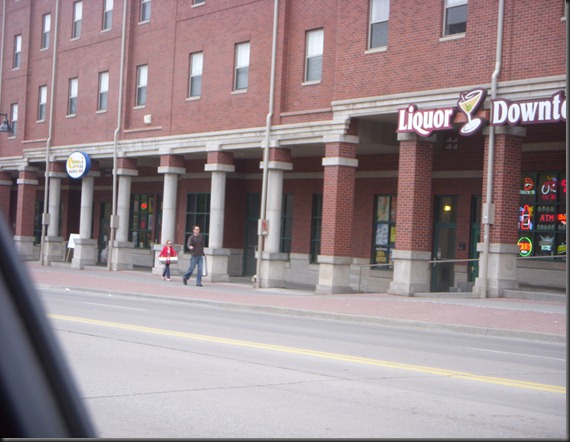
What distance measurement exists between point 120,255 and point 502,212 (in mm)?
19522

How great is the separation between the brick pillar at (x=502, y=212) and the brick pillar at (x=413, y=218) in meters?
2.20

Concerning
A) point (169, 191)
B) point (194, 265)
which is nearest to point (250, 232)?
point (169, 191)

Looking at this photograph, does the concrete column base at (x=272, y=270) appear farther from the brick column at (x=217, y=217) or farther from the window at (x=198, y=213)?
the window at (x=198, y=213)

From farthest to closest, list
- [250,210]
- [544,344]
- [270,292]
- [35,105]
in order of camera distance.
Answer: [35,105] → [250,210] → [270,292] → [544,344]

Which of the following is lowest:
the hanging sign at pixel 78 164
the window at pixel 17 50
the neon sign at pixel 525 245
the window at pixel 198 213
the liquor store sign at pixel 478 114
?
the neon sign at pixel 525 245

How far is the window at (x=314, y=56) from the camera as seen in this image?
28.8 metres

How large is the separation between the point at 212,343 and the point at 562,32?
13302 millimetres

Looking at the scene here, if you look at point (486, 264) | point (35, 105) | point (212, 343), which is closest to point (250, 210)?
point (35, 105)

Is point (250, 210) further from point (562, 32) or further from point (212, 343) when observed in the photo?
point (212, 343)

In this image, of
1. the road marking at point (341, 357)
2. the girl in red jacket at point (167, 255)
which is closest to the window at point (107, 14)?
the girl in red jacket at point (167, 255)

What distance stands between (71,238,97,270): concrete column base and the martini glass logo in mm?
21835

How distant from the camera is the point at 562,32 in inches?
864

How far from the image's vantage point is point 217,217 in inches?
1291

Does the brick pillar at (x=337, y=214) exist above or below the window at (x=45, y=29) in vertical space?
below
